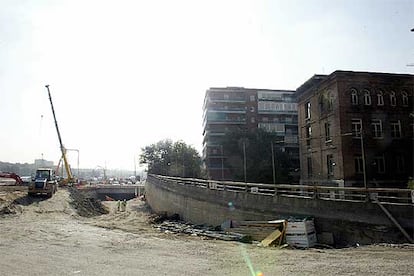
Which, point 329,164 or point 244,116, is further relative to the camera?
point 244,116

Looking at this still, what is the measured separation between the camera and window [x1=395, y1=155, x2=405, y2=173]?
35.8 m

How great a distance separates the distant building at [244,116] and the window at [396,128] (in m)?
35.3

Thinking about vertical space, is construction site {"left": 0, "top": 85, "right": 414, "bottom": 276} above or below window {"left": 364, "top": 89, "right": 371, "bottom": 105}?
below

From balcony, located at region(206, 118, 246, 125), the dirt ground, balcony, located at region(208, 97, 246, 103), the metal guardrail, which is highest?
balcony, located at region(208, 97, 246, 103)

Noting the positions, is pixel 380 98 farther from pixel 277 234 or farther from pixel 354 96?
pixel 277 234

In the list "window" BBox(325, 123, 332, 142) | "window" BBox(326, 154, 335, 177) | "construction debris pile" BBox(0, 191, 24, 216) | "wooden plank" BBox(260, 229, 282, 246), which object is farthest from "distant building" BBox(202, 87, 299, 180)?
"wooden plank" BBox(260, 229, 282, 246)

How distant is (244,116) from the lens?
75438 mm

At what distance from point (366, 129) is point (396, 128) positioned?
356cm

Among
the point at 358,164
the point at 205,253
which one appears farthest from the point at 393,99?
the point at 205,253

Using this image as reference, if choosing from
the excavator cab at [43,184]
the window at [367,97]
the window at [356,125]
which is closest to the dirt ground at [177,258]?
the excavator cab at [43,184]

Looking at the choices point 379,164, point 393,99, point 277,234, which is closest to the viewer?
point 277,234

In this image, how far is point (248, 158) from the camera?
5688cm

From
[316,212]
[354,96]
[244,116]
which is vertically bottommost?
[316,212]

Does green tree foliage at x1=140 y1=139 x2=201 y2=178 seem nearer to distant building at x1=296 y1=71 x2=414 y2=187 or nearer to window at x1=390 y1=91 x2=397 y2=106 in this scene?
distant building at x1=296 y1=71 x2=414 y2=187
